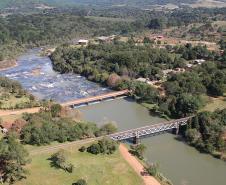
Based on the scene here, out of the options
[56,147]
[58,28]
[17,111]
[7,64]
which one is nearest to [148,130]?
[56,147]

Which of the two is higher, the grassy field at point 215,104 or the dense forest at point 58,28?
the grassy field at point 215,104

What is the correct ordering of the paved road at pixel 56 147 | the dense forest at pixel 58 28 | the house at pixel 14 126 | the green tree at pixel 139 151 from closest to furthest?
1. the paved road at pixel 56 147
2. the green tree at pixel 139 151
3. the house at pixel 14 126
4. the dense forest at pixel 58 28

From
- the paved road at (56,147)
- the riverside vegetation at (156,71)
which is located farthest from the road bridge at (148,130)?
the riverside vegetation at (156,71)

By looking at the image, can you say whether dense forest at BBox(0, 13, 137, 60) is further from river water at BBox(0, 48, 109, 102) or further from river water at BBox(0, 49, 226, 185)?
river water at BBox(0, 49, 226, 185)

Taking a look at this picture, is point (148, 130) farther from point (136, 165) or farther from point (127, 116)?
point (127, 116)

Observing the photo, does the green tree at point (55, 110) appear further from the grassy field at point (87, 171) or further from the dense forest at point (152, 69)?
the dense forest at point (152, 69)

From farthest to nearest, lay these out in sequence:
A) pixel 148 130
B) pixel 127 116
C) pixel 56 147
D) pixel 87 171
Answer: pixel 127 116 → pixel 148 130 → pixel 56 147 → pixel 87 171
